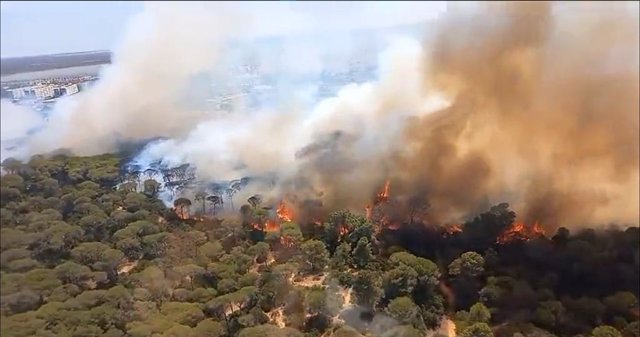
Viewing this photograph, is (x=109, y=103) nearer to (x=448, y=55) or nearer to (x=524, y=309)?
(x=448, y=55)

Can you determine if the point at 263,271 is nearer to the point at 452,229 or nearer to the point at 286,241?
the point at 286,241

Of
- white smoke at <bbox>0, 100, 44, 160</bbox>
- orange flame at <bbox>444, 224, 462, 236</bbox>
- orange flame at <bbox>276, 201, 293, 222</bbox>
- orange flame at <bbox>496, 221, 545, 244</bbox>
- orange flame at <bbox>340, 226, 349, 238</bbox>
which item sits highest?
white smoke at <bbox>0, 100, 44, 160</bbox>

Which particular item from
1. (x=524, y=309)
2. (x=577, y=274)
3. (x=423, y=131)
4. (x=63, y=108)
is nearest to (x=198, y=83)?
(x=63, y=108)

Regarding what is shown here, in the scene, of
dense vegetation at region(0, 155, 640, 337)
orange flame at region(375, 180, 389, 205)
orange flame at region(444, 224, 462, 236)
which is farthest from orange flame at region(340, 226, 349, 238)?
orange flame at region(444, 224, 462, 236)

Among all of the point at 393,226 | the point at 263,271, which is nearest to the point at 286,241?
the point at 263,271

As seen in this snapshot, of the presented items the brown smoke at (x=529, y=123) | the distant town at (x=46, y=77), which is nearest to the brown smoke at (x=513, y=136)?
the brown smoke at (x=529, y=123)

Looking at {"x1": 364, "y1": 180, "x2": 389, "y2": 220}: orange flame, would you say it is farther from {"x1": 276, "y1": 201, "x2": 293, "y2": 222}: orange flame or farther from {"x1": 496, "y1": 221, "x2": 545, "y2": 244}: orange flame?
{"x1": 496, "y1": 221, "x2": 545, "y2": 244}: orange flame

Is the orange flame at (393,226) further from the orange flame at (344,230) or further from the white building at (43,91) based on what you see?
the white building at (43,91)
